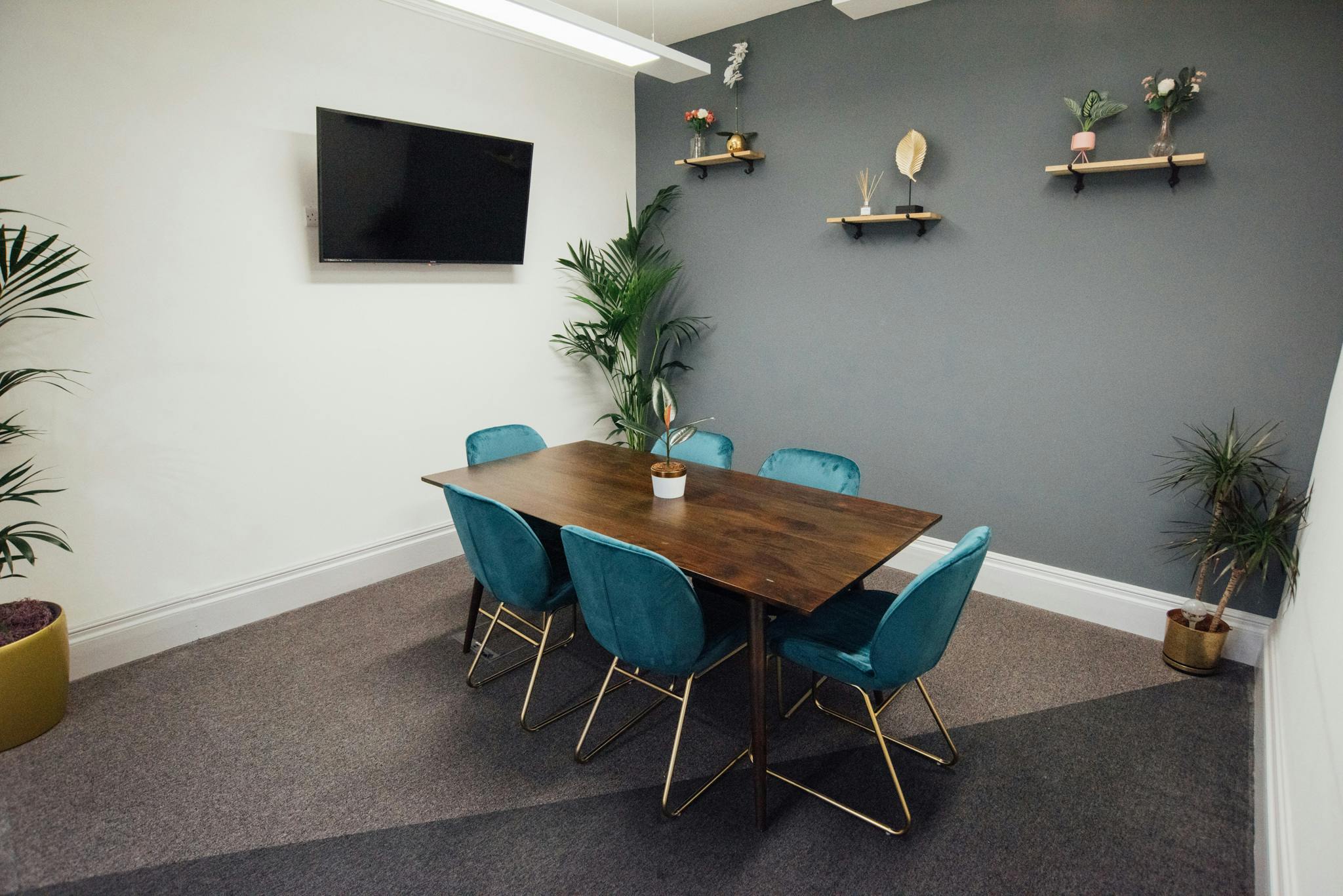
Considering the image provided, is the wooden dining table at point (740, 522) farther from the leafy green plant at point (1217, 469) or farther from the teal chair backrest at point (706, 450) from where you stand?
the leafy green plant at point (1217, 469)

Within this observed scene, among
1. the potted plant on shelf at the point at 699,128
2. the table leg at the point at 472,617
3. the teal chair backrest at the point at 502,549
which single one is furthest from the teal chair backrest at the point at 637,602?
the potted plant on shelf at the point at 699,128

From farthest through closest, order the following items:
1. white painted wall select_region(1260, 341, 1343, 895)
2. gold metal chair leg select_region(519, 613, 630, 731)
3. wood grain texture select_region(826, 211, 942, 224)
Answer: wood grain texture select_region(826, 211, 942, 224)
gold metal chair leg select_region(519, 613, 630, 731)
white painted wall select_region(1260, 341, 1343, 895)

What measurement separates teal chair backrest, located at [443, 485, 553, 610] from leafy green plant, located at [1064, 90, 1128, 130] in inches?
113

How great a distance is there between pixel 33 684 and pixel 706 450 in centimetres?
265

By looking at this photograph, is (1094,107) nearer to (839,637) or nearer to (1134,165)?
(1134,165)

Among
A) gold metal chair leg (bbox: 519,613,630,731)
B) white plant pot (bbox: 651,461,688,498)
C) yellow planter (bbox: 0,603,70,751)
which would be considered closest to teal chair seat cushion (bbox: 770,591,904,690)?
white plant pot (bbox: 651,461,688,498)

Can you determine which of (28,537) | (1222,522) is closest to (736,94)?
(1222,522)

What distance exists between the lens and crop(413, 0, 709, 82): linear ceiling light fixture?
7.66ft

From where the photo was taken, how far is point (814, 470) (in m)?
2.85

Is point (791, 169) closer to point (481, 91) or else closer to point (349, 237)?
point (481, 91)

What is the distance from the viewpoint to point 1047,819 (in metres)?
2.04

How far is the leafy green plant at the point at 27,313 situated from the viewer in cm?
228

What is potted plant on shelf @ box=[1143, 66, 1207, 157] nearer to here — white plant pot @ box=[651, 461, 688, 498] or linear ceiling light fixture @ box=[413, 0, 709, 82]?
linear ceiling light fixture @ box=[413, 0, 709, 82]

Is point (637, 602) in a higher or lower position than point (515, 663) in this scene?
higher
